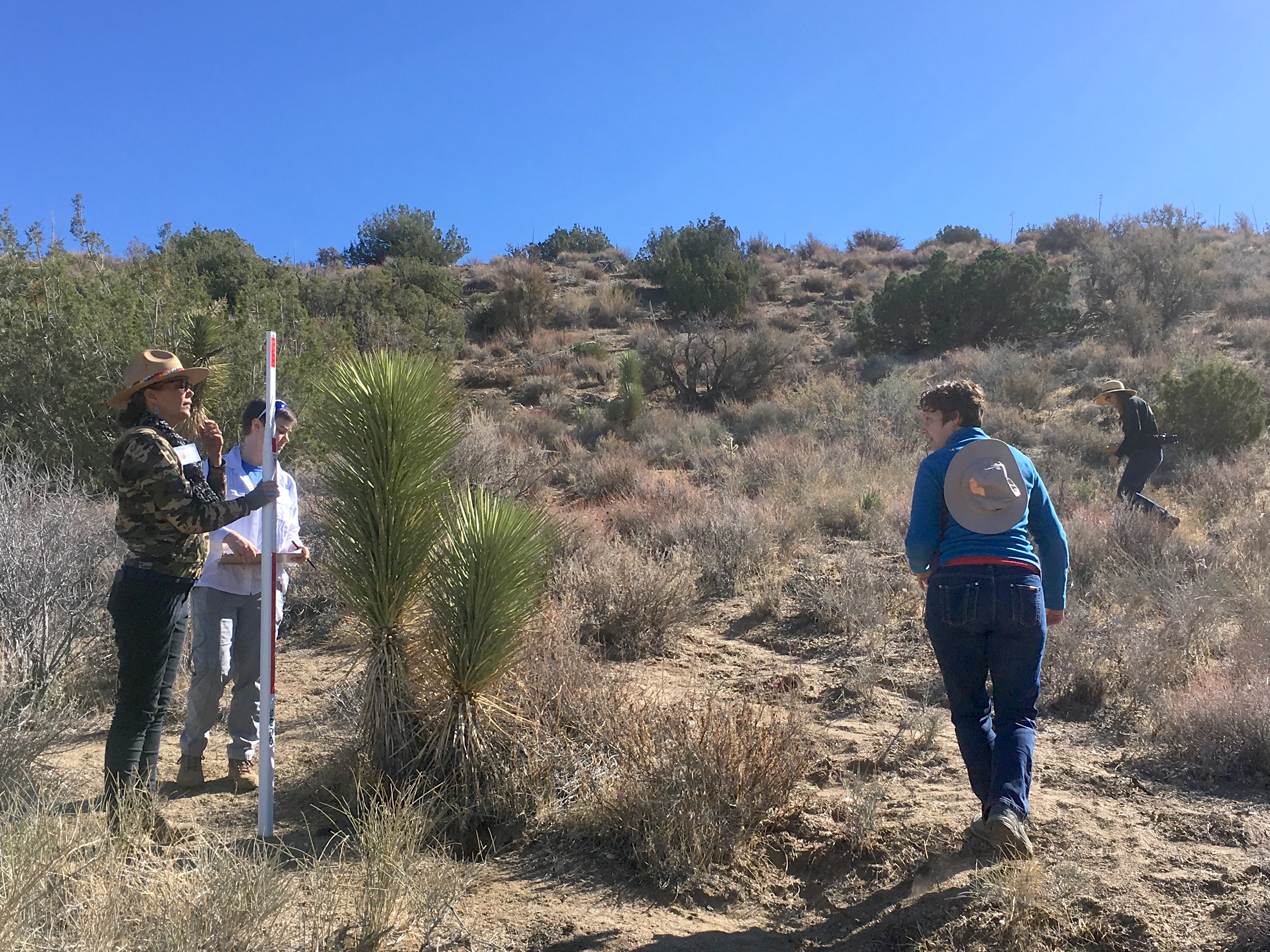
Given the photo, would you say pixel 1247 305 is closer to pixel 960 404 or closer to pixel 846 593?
pixel 846 593

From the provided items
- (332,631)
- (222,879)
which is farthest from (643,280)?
(222,879)

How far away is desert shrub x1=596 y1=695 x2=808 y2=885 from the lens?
3.52 m

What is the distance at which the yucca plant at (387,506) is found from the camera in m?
3.80

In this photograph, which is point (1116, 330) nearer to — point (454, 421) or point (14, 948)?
point (454, 421)

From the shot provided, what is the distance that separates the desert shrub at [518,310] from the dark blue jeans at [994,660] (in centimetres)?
2251

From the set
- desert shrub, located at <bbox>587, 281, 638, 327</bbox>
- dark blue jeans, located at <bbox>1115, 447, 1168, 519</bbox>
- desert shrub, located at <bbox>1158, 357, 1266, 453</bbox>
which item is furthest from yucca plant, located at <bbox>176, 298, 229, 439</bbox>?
desert shrub, located at <bbox>587, 281, 638, 327</bbox>

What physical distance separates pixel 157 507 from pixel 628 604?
3635 mm

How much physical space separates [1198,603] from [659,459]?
891 centimetres

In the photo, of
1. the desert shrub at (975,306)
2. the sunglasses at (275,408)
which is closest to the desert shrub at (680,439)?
the desert shrub at (975,306)

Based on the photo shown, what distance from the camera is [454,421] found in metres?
4.27

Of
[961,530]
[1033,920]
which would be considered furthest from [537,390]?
[1033,920]

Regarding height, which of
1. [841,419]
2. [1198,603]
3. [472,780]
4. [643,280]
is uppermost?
[643,280]

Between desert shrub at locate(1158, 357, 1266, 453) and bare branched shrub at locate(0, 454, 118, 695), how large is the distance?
12448 mm

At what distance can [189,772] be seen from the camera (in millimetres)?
4242
